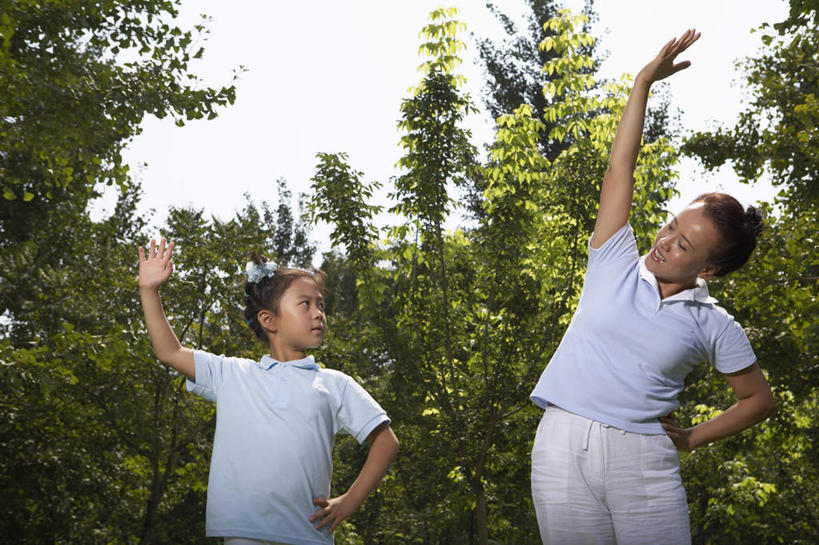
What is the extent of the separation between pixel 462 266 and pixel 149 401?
17.8 feet

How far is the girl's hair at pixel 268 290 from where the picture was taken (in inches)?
102

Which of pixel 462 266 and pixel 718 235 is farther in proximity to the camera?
pixel 462 266

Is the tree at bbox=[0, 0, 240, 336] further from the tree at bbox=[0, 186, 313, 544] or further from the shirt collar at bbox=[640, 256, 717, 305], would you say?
the shirt collar at bbox=[640, 256, 717, 305]

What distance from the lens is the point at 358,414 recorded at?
7.78ft

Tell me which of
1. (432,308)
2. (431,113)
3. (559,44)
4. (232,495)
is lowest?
(232,495)

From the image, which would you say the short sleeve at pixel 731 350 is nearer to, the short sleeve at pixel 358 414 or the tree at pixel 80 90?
the short sleeve at pixel 358 414

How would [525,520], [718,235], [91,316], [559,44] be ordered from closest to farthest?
[718,235] → [559,44] → [91,316] → [525,520]

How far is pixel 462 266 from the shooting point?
8.77 meters

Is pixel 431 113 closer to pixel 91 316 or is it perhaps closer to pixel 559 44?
pixel 559 44

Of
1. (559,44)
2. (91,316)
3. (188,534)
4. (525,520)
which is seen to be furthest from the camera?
(188,534)

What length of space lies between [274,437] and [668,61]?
1507 millimetres

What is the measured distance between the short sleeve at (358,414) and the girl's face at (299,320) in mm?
200

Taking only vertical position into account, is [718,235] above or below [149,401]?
below

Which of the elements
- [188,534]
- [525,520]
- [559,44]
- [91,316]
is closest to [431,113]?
[559,44]
